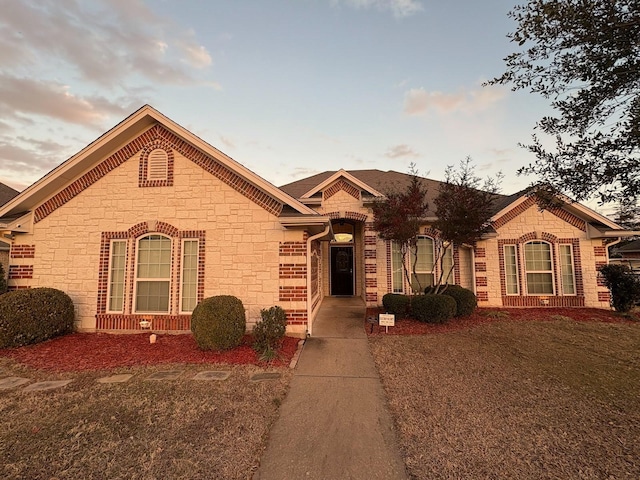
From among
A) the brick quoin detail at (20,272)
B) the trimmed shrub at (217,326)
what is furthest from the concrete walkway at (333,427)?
the brick quoin detail at (20,272)

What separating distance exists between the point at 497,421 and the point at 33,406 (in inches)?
257

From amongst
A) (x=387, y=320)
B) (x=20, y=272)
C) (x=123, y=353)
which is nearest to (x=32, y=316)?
(x=20, y=272)

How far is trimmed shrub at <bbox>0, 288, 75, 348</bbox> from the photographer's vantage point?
7.09 meters

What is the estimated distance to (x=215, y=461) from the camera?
319 centimetres

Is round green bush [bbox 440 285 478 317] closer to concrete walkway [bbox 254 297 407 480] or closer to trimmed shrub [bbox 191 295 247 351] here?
concrete walkway [bbox 254 297 407 480]

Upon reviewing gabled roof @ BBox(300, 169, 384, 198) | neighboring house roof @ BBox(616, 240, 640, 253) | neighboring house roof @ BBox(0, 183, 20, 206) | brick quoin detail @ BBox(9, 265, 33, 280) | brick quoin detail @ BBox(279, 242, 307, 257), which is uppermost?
neighboring house roof @ BBox(0, 183, 20, 206)

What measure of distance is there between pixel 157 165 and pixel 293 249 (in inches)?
184

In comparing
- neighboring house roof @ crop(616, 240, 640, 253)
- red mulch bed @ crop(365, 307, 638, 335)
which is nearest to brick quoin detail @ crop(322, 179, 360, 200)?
red mulch bed @ crop(365, 307, 638, 335)

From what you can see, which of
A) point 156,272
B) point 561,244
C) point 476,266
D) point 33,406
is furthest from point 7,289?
point 561,244

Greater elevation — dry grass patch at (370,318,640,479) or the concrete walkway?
dry grass patch at (370,318,640,479)

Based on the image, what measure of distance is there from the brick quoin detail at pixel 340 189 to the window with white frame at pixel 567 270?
8.61 metres

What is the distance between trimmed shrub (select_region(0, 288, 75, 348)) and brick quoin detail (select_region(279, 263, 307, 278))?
5.76m

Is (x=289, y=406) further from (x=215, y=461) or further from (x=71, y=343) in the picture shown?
(x=71, y=343)

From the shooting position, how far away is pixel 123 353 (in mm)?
6910
